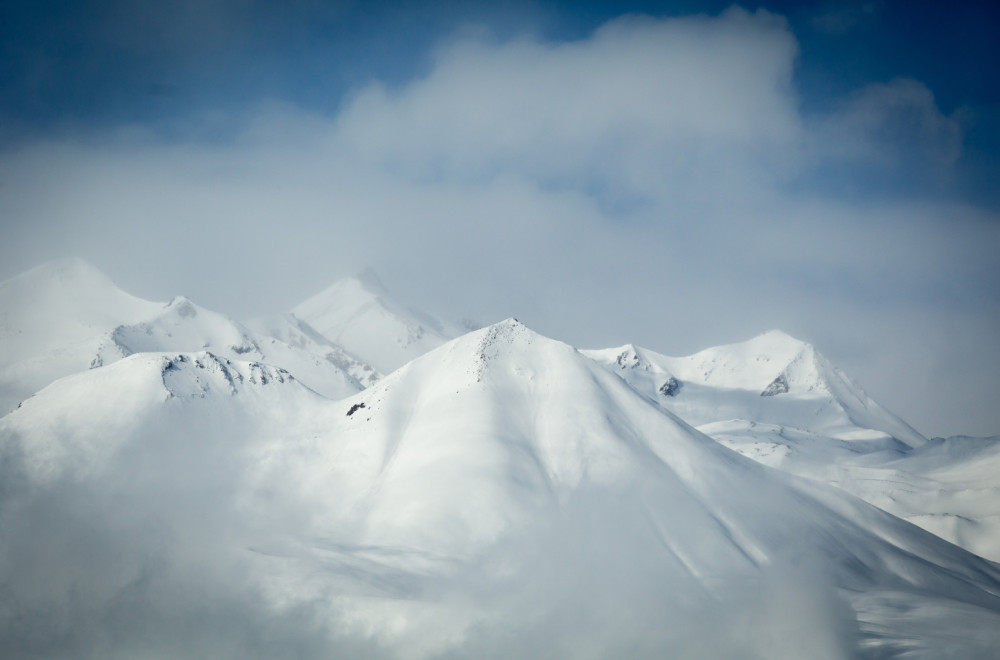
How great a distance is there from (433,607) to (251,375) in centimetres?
8588

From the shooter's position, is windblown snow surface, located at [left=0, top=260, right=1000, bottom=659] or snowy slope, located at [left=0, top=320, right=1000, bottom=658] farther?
snowy slope, located at [left=0, top=320, right=1000, bottom=658]

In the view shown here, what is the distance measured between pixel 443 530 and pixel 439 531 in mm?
A: 685

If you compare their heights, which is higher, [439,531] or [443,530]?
[443,530]

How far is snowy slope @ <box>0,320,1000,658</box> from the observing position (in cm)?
9500

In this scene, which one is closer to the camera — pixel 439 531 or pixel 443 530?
pixel 439 531

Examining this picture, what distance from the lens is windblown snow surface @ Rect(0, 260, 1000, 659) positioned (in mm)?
94438

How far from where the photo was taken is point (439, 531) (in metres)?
116

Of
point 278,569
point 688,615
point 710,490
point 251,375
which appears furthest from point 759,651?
point 251,375

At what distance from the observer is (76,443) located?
126 metres

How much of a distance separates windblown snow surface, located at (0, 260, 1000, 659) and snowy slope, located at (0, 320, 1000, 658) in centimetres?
44

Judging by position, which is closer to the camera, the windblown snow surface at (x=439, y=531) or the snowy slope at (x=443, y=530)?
the windblown snow surface at (x=439, y=531)

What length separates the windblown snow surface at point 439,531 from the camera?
9444 cm

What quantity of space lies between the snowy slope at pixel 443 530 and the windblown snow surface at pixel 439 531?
441mm

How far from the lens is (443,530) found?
117 m
